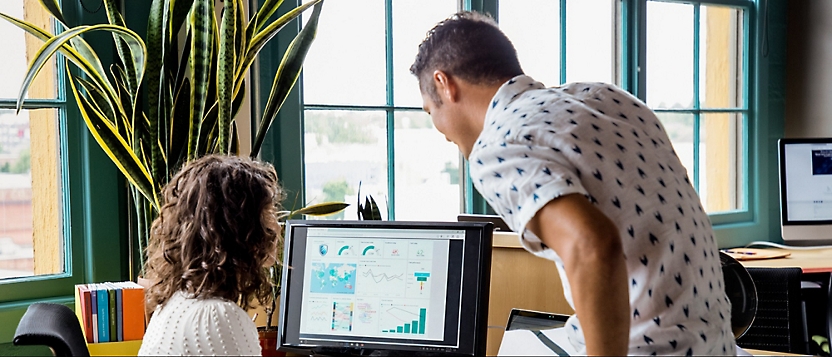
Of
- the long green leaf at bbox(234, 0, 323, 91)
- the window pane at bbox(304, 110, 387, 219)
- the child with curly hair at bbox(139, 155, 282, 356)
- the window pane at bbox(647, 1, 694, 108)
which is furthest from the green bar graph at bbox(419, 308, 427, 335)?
the window pane at bbox(647, 1, 694, 108)

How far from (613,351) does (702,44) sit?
353cm

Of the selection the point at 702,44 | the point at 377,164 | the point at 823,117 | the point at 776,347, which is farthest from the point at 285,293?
the point at 823,117

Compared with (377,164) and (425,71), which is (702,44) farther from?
(425,71)

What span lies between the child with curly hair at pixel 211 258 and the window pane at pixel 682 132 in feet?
9.74

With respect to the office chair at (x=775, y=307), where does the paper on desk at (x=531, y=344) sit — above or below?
above

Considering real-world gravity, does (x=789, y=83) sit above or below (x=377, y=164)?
above

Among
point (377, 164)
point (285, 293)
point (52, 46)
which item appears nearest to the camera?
point (285, 293)

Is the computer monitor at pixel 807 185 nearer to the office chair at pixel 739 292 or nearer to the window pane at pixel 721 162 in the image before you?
the window pane at pixel 721 162

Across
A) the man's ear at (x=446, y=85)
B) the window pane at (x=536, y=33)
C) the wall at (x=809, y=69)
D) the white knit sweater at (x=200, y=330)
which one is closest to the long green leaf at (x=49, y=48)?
the white knit sweater at (x=200, y=330)

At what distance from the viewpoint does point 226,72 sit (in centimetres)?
200

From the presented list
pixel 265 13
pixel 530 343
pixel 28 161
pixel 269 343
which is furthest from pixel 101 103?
pixel 530 343

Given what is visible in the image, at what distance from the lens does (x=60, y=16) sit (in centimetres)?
215

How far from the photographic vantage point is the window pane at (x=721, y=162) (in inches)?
166

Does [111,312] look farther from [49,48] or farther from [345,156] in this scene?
[345,156]
